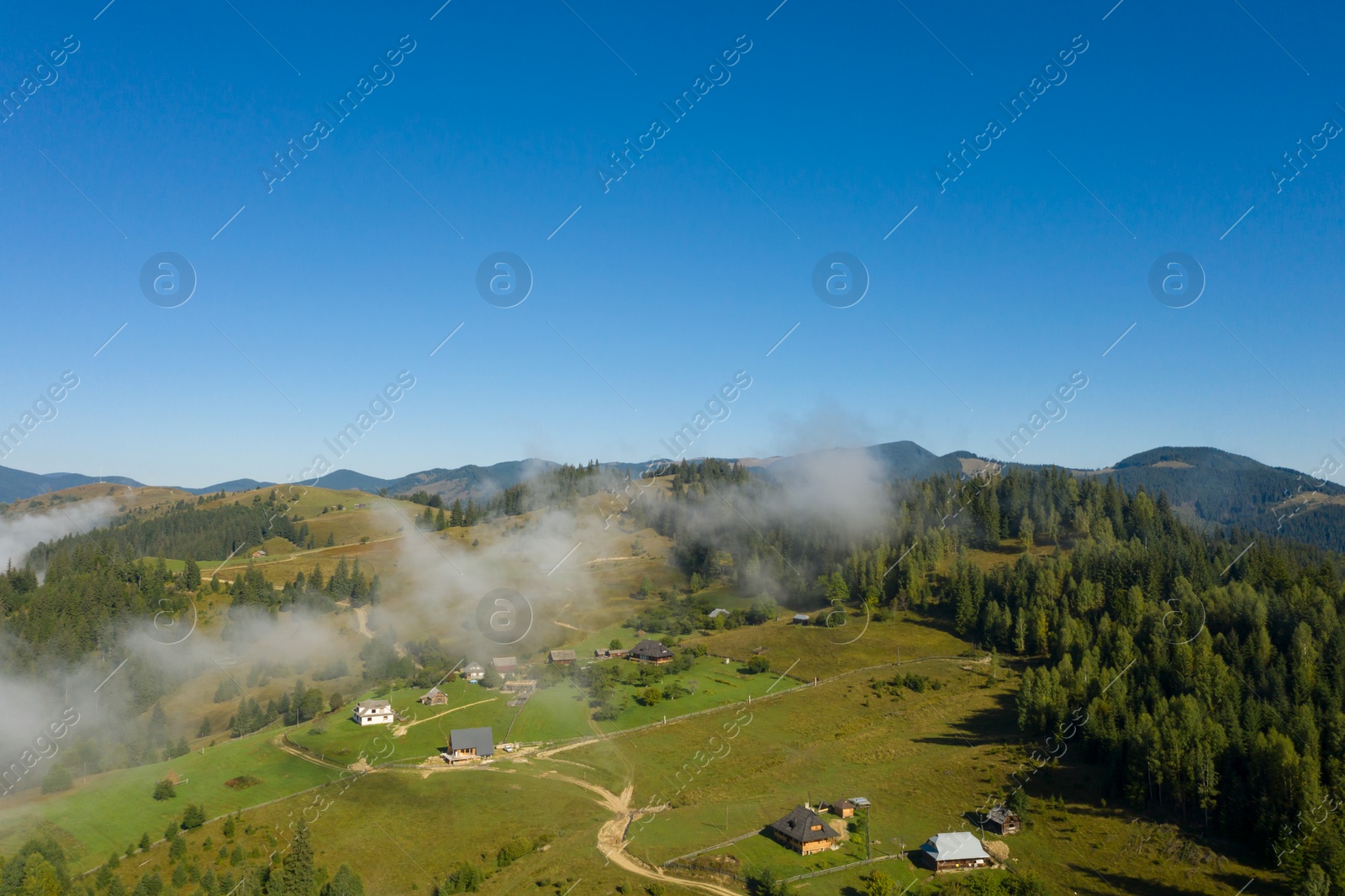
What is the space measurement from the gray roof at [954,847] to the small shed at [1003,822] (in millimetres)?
3844

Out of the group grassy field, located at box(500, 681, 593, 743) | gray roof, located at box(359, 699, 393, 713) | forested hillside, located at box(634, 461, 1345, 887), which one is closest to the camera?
forested hillside, located at box(634, 461, 1345, 887)

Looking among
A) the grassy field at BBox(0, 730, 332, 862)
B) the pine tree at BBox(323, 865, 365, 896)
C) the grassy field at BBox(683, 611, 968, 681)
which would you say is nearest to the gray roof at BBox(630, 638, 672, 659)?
the grassy field at BBox(683, 611, 968, 681)

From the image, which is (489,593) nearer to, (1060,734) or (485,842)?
(485,842)

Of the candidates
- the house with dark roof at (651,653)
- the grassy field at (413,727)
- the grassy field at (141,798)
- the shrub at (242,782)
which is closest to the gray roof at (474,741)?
the grassy field at (413,727)

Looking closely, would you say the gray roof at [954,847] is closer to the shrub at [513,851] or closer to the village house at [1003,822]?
the village house at [1003,822]

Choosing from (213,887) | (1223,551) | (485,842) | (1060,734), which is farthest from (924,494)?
(213,887)

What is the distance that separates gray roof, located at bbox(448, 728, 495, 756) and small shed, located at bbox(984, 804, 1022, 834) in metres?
41.5

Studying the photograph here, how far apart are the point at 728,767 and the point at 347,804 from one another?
99.5 feet

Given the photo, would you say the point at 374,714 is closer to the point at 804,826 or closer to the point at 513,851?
the point at 513,851

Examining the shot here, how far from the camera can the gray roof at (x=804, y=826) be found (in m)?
47.9

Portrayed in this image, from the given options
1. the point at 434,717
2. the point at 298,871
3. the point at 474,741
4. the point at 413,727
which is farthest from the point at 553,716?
the point at 298,871

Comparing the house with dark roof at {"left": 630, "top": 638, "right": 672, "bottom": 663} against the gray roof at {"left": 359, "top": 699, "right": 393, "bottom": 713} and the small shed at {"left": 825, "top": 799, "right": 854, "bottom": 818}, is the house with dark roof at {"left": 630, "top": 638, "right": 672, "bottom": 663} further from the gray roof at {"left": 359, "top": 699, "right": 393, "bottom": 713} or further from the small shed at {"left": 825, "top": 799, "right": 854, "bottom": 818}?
the small shed at {"left": 825, "top": 799, "right": 854, "bottom": 818}

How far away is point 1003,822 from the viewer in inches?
1986

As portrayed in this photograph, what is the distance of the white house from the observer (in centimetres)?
7418
